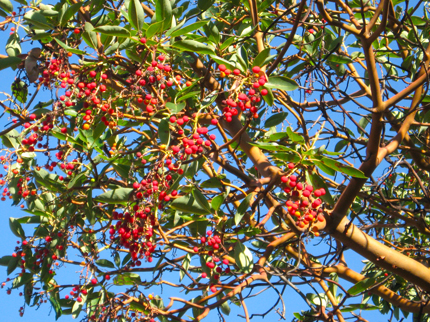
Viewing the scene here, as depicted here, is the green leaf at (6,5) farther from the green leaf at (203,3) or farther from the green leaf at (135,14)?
the green leaf at (203,3)

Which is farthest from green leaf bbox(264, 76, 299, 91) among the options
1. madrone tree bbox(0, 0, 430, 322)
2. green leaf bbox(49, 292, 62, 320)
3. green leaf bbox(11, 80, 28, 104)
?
green leaf bbox(49, 292, 62, 320)

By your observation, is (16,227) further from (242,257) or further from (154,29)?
(154,29)

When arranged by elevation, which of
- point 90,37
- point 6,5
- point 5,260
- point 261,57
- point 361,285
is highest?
point 6,5

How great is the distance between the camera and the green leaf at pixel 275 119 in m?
2.12

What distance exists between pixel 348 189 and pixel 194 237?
2.34 ft

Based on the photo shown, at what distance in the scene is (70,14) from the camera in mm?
1592

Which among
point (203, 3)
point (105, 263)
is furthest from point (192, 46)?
point (105, 263)

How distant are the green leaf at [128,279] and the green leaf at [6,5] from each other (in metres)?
1.22

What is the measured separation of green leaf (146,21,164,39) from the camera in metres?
1.40

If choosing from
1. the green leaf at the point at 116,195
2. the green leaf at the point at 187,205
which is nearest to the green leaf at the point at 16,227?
the green leaf at the point at 116,195

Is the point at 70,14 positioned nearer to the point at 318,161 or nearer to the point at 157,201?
the point at 157,201

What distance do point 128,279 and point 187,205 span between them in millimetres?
611

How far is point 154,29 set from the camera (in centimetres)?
143

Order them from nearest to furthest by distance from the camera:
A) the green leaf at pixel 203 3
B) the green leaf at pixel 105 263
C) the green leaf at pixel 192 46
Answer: the green leaf at pixel 192 46, the green leaf at pixel 203 3, the green leaf at pixel 105 263
